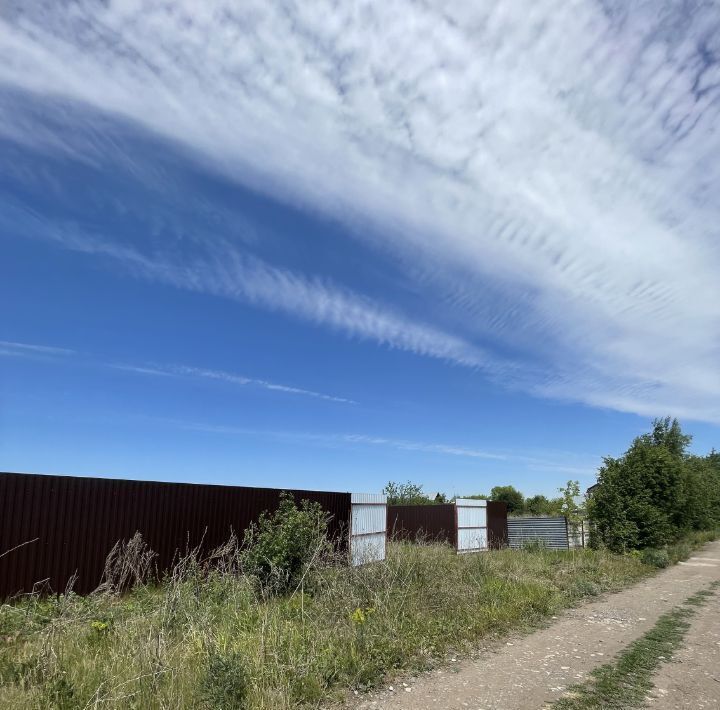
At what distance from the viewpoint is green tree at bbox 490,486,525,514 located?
48.7m

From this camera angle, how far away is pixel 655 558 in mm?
19016

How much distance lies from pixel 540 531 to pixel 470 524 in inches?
155

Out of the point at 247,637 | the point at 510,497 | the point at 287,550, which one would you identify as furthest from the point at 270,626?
the point at 510,497

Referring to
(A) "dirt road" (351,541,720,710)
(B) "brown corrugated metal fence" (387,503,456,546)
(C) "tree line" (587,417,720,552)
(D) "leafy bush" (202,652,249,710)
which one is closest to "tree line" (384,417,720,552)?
(C) "tree line" (587,417,720,552)

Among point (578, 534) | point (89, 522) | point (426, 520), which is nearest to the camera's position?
point (89, 522)

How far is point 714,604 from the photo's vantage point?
11.6 meters

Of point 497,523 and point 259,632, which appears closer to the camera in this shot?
point 259,632

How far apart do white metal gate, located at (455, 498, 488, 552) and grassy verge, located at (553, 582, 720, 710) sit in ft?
56.6

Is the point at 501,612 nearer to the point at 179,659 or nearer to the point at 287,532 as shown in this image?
the point at 287,532

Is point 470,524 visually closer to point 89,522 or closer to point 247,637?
point 89,522

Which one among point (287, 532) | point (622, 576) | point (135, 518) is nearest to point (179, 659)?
point (287, 532)

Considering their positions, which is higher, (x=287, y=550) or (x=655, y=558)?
(x=287, y=550)

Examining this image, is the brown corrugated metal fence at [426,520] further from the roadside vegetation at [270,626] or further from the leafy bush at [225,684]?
the leafy bush at [225,684]

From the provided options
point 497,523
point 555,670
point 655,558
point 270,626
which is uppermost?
point 270,626
